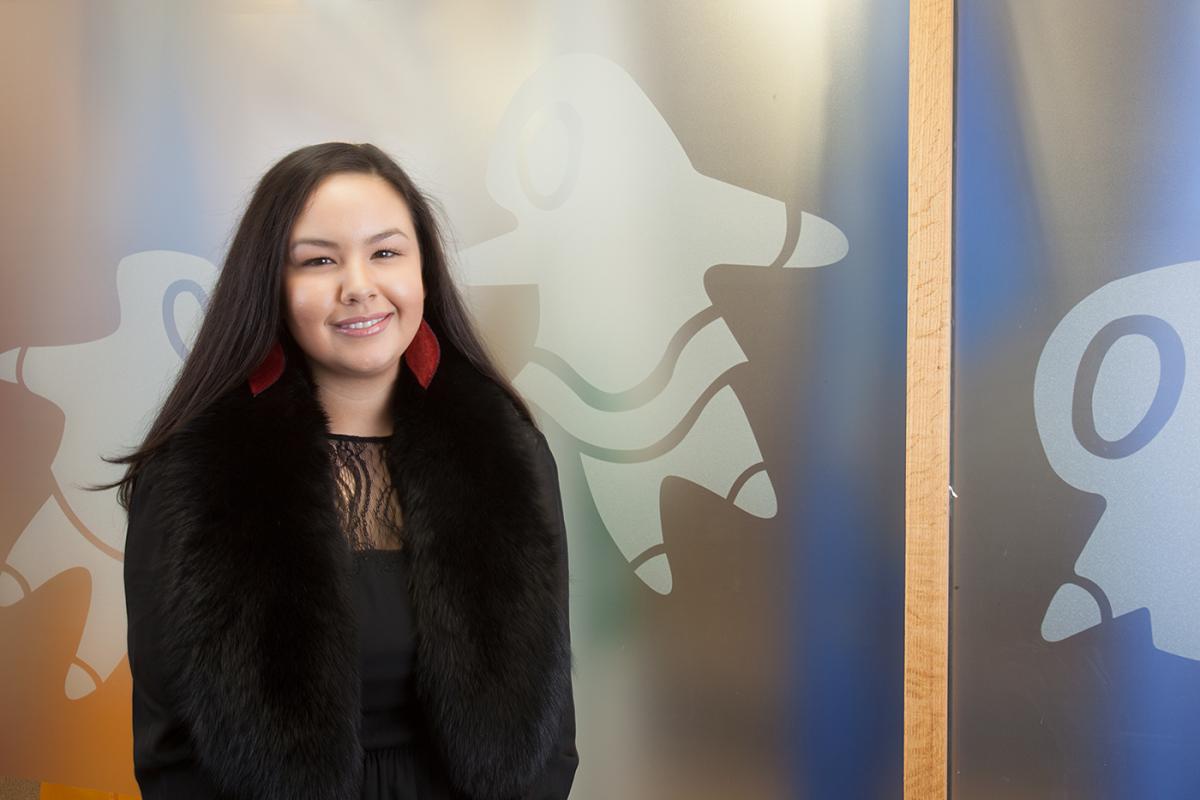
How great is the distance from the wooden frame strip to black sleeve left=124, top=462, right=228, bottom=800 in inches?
53.5

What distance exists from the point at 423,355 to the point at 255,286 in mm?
300

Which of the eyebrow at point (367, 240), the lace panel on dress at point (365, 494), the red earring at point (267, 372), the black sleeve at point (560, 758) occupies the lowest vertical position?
the black sleeve at point (560, 758)

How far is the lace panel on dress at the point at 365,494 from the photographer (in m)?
1.63

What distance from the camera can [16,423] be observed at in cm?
264

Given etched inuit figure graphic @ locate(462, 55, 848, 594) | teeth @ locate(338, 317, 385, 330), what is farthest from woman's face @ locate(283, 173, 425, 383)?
etched inuit figure graphic @ locate(462, 55, 848, 594)

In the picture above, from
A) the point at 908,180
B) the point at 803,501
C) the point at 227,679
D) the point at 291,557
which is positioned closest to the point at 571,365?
the point at 803,501

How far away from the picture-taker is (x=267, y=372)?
164 cm

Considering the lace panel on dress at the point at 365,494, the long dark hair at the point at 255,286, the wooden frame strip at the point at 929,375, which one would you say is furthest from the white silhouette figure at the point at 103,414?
the wooden frame strip at the point at 929,375

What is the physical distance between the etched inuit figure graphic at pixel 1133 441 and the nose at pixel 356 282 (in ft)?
4.35

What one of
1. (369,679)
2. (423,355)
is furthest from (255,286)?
(369,679)

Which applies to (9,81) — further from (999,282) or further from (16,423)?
(999,282)

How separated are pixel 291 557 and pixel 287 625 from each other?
10cm

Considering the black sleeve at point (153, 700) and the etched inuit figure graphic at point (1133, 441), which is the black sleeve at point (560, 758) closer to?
the black sleeve at point (153, 700)

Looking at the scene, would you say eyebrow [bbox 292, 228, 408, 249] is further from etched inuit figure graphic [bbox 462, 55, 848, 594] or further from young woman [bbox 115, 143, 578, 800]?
etched inuit figure graphic [bbox 462, 55, 848, 594]
